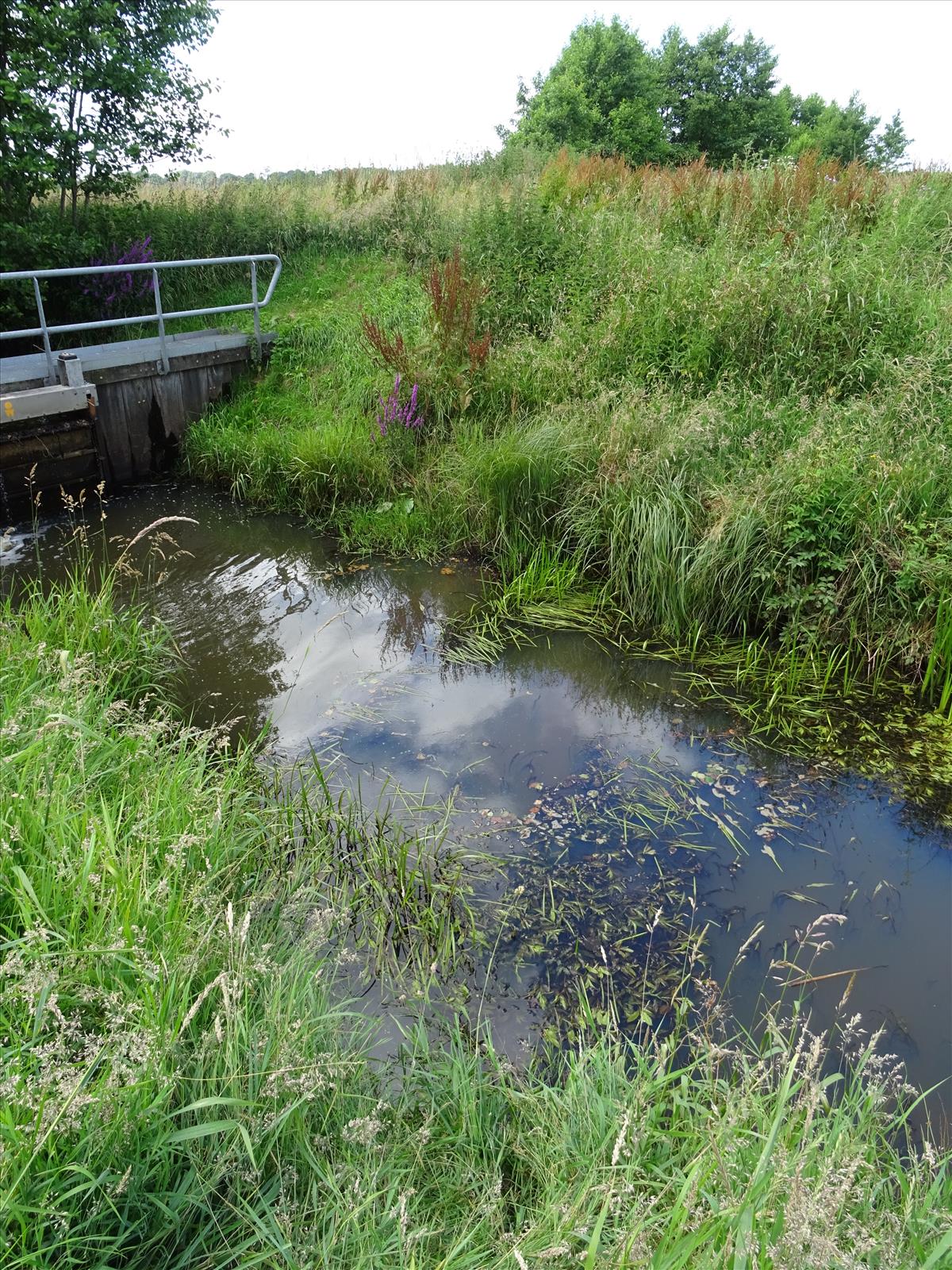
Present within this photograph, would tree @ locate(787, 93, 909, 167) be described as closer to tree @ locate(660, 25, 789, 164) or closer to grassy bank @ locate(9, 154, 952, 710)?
tree @ locate(660, 25, 789, 164)

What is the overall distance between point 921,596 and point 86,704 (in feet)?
16.1

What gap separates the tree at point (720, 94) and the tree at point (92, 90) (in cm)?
3728

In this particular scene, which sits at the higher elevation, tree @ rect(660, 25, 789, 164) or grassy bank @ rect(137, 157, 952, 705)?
tree @ rect(660, 25, 789, 164)

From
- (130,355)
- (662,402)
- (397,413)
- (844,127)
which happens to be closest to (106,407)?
(130,355)

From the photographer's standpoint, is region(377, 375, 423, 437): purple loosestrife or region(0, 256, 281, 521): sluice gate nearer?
region(0, 256, 281, 521): sluice gate

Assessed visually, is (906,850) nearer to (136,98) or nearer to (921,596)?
(921,596)

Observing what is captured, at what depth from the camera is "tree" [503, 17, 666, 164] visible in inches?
1319

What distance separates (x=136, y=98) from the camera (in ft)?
35.1

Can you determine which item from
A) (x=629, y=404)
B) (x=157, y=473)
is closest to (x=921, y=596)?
(x=629, y=404)

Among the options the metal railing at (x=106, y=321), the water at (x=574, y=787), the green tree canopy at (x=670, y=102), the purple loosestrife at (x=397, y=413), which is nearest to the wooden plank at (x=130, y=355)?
the metal railing at (x=106, y=321)

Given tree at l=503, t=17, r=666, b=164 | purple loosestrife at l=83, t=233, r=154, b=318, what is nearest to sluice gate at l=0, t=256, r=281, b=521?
purple loosestrife at l=83, t=233, r=154, b=318

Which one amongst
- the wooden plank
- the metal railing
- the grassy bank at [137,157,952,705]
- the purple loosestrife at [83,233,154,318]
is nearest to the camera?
the grassy bank at [137,157,952,705]

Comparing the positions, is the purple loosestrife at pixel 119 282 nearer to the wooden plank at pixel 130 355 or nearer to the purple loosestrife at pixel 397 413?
the wooden plank at pixel 130 355

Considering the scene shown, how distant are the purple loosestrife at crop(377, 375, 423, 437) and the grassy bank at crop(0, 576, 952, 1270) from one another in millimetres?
5079
